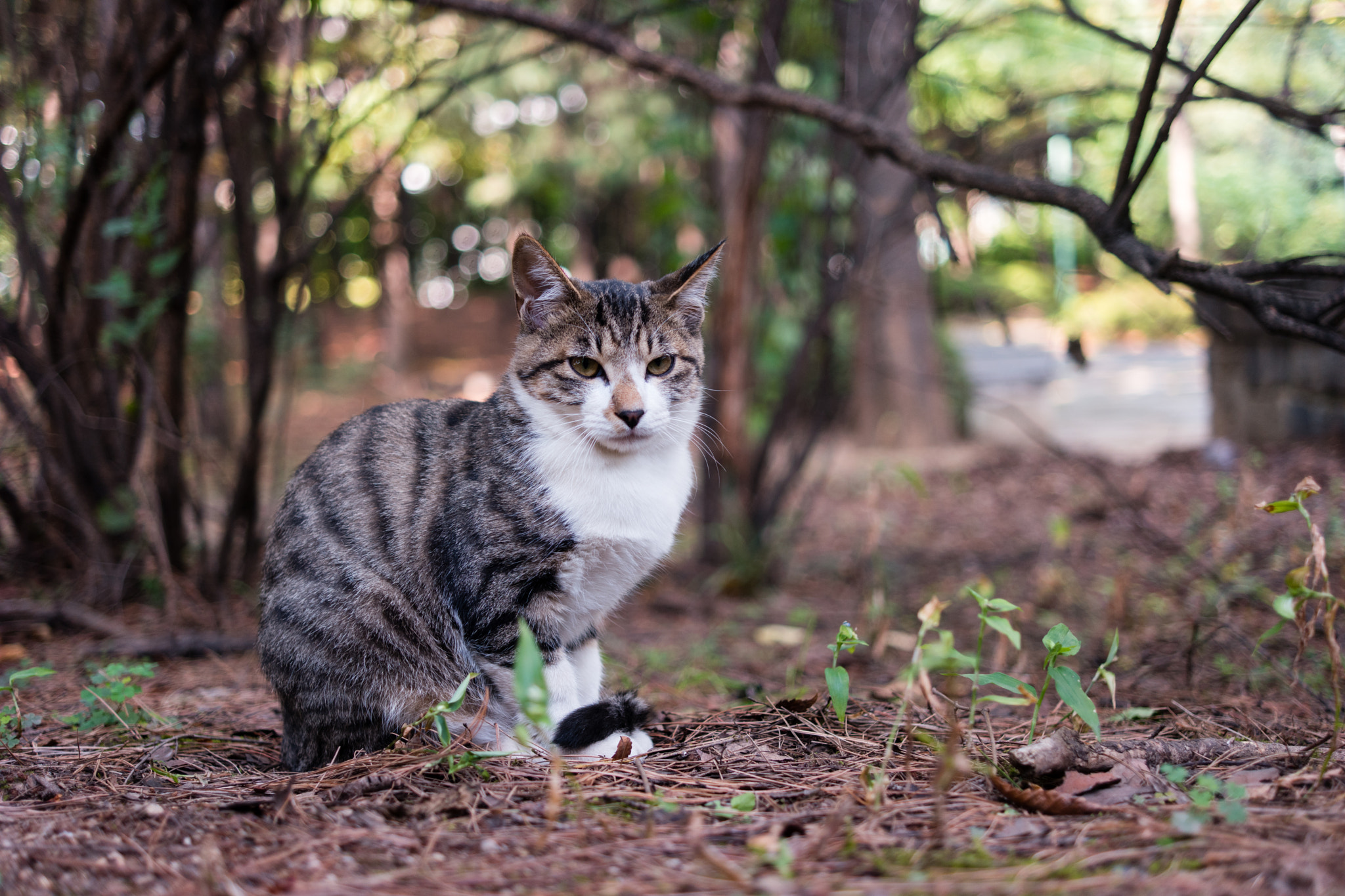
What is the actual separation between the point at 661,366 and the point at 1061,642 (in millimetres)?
1276

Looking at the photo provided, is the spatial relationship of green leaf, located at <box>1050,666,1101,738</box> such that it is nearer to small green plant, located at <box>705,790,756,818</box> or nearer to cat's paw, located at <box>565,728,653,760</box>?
small green plant, located at <box>705,790,756,818</box>

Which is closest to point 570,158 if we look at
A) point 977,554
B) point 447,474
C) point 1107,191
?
point 1107,191

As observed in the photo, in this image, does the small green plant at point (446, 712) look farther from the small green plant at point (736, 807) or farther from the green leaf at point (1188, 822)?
the green leaf at point (1188, 822)

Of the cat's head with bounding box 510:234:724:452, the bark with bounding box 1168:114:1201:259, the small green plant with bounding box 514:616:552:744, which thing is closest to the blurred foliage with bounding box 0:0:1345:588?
the bark with bounding box 1168:114:1201:259

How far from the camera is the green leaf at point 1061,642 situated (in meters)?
1.94

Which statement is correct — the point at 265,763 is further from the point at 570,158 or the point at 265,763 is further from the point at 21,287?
the point at 570,158

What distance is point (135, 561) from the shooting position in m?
4.08

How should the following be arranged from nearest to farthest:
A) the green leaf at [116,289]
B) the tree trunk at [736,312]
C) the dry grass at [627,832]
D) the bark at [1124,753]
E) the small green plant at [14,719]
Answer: the dry grass at [627,832], the bark at [1124,753], the small green plant at [14,719], the green leaf at [116,289], the tree trunk at [736,312]

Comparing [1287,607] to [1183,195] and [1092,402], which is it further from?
[1183,195]

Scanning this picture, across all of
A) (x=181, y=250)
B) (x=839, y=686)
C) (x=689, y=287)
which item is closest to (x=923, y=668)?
(x=839, y=686)

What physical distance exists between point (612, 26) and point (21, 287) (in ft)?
8.71

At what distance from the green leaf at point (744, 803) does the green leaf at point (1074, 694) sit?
26.8 inches

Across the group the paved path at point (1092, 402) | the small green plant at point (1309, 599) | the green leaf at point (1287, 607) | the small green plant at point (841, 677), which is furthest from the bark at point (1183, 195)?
the small green plant at point (841, 677)

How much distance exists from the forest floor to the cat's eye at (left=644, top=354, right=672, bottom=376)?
967 millimetres
